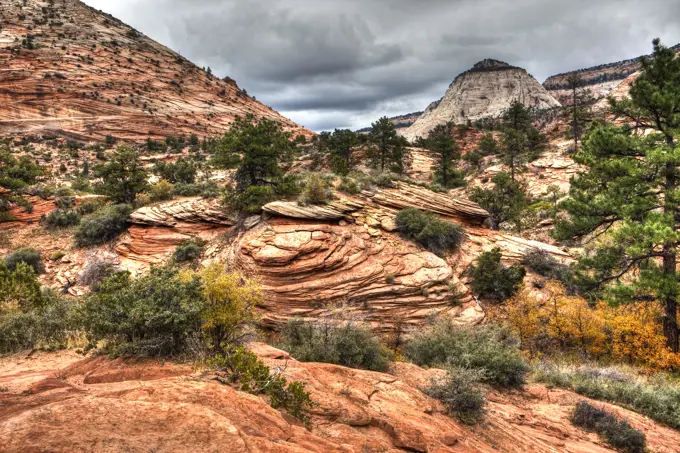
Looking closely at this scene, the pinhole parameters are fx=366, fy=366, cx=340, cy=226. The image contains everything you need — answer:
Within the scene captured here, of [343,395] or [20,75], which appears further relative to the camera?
[20,75]

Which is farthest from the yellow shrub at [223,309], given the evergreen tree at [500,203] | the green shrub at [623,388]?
the evergreen tree at [500,203]

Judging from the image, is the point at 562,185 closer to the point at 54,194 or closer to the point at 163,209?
the point at 163,209

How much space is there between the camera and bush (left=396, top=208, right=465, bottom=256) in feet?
56.3

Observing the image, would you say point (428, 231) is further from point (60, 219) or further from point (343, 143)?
point (60, 219)

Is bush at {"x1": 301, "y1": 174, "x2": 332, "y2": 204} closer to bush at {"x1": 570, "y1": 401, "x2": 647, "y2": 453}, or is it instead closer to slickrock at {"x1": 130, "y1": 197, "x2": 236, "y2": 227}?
slickrock at {"x1": 130, "y1": 197, "x2": 236, "y2": 227}

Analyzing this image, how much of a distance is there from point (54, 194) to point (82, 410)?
25.0 meters

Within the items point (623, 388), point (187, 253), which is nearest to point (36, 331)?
point (187, 253)

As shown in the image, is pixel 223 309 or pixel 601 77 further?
pixel 601 77

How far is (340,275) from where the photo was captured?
48.4 feet

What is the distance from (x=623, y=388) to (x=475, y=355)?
3159 mm

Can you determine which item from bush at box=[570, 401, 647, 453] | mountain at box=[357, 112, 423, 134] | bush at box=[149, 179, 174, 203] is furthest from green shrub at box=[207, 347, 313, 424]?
mountain at box=[357, 112, 423, 134]

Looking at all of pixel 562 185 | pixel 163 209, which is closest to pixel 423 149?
pixel 562 185

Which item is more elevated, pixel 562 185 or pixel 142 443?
pixel 562 185

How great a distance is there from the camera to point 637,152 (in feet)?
38.0
